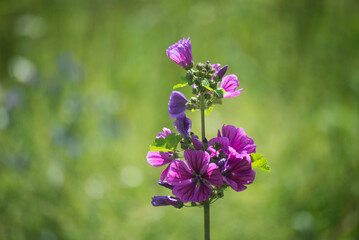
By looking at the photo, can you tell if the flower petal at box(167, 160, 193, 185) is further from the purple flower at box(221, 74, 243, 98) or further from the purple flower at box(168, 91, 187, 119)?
the purple flower at box(221, 74, 243, 98)

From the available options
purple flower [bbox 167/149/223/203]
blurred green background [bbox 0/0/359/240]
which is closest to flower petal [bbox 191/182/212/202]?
purple flower [bbox 167/149/223/203]

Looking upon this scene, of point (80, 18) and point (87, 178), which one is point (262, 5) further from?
point (87, 178)

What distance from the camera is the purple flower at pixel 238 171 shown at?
2.98ft

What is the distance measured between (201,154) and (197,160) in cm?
2

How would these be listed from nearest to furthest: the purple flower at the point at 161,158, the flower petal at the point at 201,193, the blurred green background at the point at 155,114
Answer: the flower petal at the point at 201,193 < the purple flower at the point at 161,158 < the blurred green background at the point at 155,114

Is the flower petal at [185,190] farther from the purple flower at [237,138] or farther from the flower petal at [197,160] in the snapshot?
the purple flower at [237,138]

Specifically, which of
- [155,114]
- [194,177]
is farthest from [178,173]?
[155,114]

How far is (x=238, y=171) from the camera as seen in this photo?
0.93m

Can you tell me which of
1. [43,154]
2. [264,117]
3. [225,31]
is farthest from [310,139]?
[43,154]

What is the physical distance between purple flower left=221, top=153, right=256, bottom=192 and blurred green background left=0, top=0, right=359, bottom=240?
4.73ft

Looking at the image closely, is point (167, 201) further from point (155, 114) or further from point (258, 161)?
point (155, 114)

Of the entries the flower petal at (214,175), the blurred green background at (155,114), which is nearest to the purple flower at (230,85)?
the flower petal at (214,175)

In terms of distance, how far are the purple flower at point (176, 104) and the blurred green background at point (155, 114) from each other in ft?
4.98

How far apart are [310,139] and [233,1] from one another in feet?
5.23
